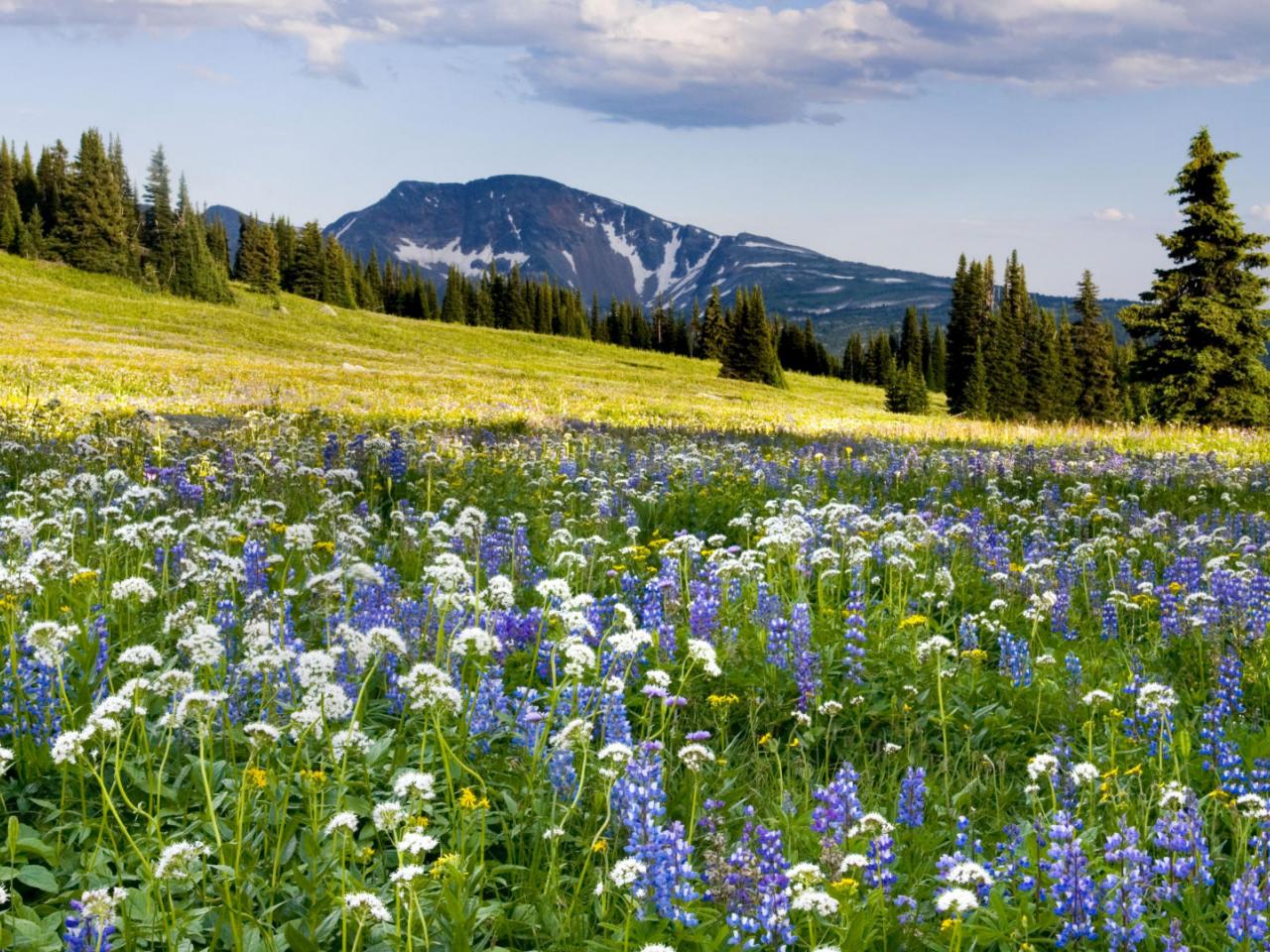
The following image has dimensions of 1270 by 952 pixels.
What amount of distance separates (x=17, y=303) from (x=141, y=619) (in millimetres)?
66711

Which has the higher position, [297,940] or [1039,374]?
[1039,374]

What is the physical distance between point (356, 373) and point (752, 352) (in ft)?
160

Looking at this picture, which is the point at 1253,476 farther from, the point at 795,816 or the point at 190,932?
the point at 190,932

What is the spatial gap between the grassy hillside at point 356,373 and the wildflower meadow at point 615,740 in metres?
14.1

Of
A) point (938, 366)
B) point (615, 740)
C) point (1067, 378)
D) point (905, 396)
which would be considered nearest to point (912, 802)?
point (615, 740)

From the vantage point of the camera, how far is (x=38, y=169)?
121 m

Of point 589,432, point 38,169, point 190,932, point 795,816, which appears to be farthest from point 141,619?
point 38,169

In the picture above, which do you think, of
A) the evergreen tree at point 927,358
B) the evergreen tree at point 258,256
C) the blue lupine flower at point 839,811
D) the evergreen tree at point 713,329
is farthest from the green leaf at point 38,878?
the evergreen tree at point 927,358

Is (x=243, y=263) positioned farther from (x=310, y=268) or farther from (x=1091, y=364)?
(x=1091, y=364)

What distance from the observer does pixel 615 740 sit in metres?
4.23

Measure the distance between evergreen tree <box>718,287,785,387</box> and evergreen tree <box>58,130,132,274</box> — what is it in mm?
57211

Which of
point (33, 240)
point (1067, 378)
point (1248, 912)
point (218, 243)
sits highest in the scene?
point (218, 243)

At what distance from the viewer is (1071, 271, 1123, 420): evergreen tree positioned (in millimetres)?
85938

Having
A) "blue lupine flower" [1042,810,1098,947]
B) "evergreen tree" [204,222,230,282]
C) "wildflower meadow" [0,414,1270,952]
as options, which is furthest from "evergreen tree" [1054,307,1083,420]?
"evergreen tree" [204,222,230,282]
